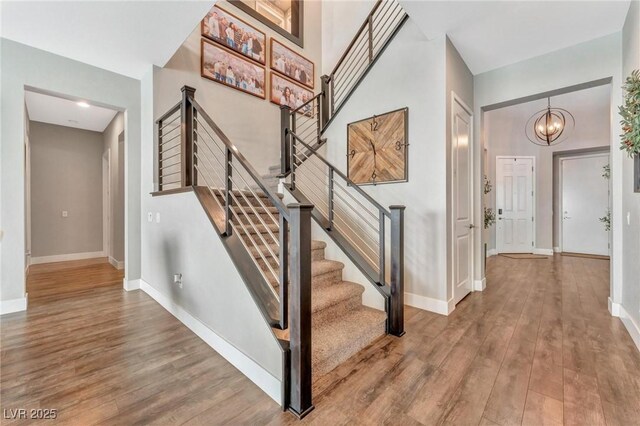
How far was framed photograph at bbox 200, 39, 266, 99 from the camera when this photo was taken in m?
4.00

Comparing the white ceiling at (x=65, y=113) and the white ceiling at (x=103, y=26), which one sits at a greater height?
the white ceiling at (x=103, y=26)

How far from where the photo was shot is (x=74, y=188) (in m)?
5.89

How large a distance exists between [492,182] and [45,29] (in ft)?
27.1

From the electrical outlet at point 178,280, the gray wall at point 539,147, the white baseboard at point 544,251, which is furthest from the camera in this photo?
the white baseboard at point 544,251

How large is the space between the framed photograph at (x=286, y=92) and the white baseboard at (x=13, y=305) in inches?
165

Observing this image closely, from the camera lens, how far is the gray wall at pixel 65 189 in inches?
214

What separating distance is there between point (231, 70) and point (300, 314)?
4.12 metres

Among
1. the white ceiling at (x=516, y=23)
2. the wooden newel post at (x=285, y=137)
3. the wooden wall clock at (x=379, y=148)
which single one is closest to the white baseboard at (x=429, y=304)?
the wooden wall clock at (x=379, y=148)

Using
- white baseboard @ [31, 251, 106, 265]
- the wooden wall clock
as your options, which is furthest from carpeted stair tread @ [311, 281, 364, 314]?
white baseboard @ [31, 251, 106, 265]

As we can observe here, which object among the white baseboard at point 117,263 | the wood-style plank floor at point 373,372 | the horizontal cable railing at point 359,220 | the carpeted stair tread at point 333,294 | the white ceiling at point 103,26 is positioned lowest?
the wood-style plank floor at point 373,372

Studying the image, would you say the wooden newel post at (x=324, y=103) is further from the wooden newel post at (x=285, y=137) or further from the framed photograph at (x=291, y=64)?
the framed photograph at (x=291, y=64)

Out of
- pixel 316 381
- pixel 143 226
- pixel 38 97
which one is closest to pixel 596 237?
pixel 316 381

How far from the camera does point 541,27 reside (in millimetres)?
2785

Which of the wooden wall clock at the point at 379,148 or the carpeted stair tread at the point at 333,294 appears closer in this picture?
the carpeted stair tread at the point at 333,294
